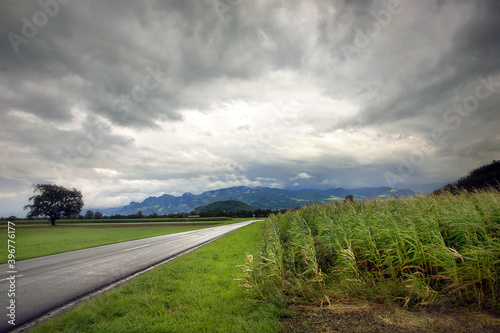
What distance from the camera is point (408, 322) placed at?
353 cm

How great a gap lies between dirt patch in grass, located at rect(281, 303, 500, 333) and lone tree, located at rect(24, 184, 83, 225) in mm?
99032

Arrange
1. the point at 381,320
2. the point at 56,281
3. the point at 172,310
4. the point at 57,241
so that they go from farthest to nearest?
the point at 57,241, the point at 56,281, the point at 172,310, the point at 381,320

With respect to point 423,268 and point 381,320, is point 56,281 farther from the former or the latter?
point 423,268

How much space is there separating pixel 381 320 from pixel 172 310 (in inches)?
170

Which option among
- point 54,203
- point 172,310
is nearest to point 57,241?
point 172,310

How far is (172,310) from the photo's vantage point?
5.28 meters

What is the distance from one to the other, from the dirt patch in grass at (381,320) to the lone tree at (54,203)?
9903 cm

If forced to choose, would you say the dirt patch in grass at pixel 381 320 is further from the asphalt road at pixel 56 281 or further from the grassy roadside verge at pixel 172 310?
the asphalt road at pixel 56 281

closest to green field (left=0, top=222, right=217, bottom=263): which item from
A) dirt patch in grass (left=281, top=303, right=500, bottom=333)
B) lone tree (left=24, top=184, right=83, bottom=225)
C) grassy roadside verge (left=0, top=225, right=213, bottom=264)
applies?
grassy roadside verge (left=0, top=225, right=213, bottom=264)

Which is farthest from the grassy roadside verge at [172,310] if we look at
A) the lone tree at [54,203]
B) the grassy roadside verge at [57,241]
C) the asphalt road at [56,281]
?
the lone tree at [54,203]

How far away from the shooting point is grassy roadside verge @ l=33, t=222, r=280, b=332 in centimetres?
436

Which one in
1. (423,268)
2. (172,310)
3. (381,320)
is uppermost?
(423,268)

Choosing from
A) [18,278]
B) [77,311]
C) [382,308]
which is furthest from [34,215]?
[382,308]

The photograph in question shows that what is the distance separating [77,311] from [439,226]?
28.4ft
